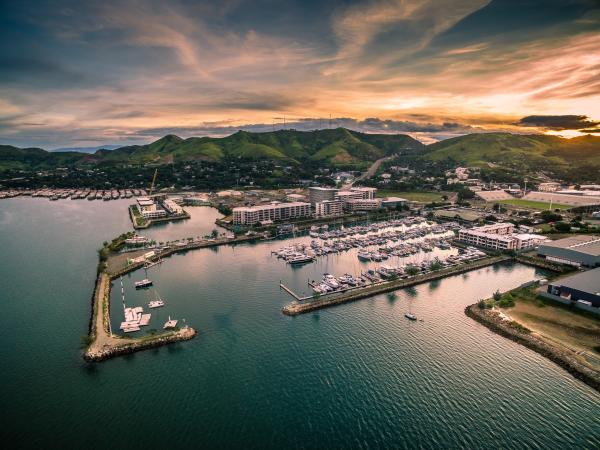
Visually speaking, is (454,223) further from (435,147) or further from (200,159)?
(435,147)

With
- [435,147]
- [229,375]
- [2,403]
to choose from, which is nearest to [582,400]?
[229,375]

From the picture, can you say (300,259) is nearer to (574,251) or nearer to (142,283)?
(142,283)

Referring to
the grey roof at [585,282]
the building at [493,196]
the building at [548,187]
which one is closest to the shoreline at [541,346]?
the grey roof at [585,282]

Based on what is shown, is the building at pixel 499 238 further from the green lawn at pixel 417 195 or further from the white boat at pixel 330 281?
the green lawn at pixel 417 195

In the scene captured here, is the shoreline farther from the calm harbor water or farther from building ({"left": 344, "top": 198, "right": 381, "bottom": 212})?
building ({"left": 344, "top": 198, "right": 381, "bottom": 212})

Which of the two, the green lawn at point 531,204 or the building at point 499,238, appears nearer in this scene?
the building at point 499,238

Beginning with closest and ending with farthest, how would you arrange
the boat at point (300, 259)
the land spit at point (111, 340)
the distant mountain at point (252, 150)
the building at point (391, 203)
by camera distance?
1. the land spit at point (111, 340)
2. the boat at point (300, 259)
3. the building at point (391, 203)
4. the distant mountain at point (252, 150)
